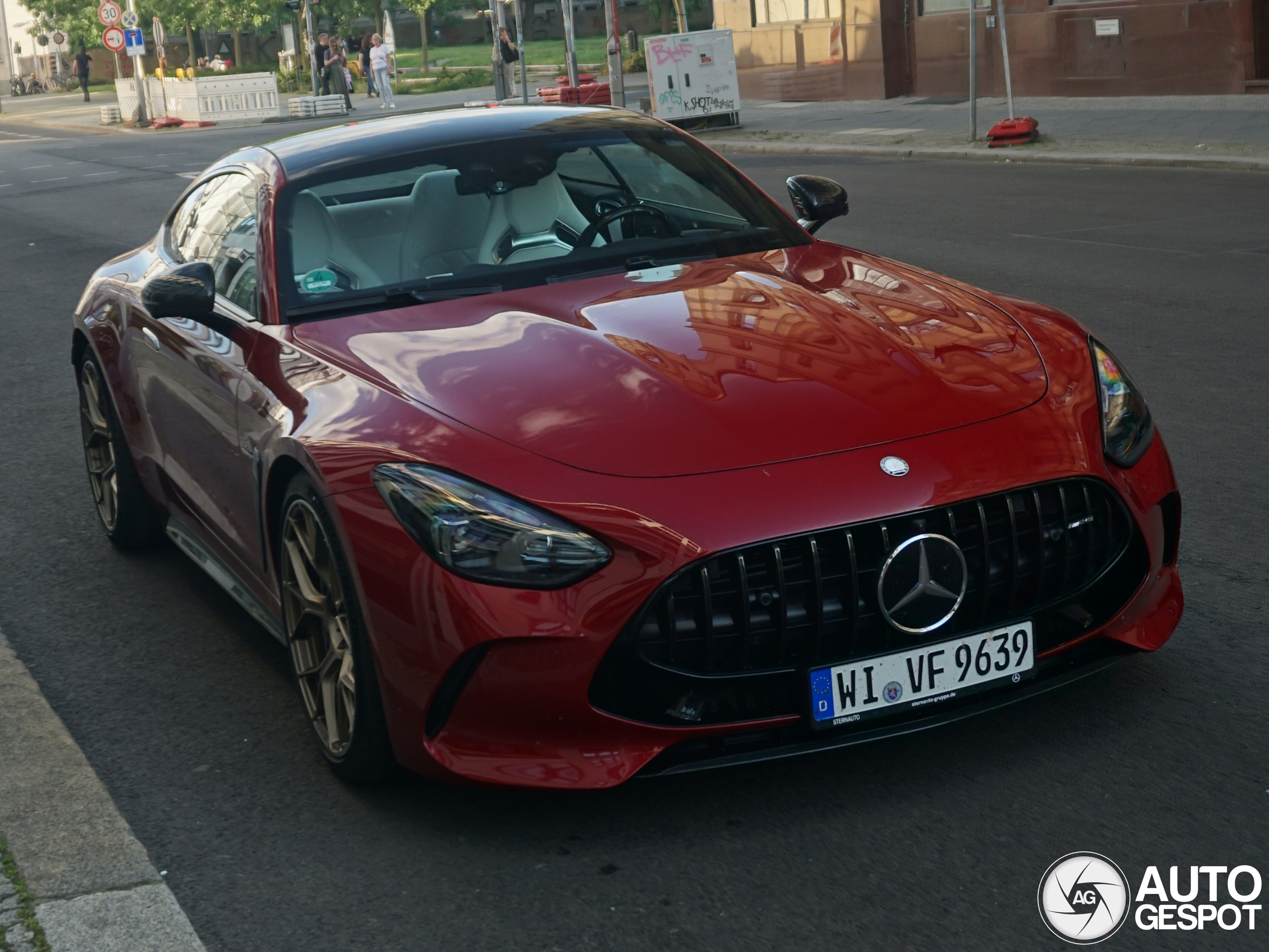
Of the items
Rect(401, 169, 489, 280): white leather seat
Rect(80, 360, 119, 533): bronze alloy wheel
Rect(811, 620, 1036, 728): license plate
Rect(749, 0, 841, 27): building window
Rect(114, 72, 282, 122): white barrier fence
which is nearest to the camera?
Rect(811, 620, 1036, 728): license plate

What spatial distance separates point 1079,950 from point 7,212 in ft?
65.8

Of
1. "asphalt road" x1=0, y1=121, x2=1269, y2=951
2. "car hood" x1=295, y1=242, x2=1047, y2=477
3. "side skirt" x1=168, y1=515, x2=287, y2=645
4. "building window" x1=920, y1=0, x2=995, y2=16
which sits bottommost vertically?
"asphalt road" x1=0, y1=121, x2=1269, y2=951

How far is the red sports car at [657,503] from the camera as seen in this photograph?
10.3ft

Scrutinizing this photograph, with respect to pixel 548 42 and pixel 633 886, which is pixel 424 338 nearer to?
pixel 633 886

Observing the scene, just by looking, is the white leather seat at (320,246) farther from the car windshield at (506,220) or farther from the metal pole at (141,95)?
the metal pole at (141,95)

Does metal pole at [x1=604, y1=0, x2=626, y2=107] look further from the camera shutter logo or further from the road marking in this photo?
the camera shutter logo

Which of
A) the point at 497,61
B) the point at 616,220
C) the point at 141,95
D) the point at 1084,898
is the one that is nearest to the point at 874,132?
the point at 497,61

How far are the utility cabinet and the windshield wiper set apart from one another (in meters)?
21.2

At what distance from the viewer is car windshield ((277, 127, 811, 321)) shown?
443cm

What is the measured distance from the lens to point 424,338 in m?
3.96

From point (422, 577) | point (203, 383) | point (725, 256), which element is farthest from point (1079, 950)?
point (203, 383)

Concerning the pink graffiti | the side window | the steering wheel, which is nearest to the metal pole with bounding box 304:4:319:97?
the pink graffiti

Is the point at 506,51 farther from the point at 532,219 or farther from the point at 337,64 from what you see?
the point at 532,219

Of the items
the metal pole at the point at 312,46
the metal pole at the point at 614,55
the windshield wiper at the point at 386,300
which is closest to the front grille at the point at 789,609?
the windshield wiper at the point at 386,300
